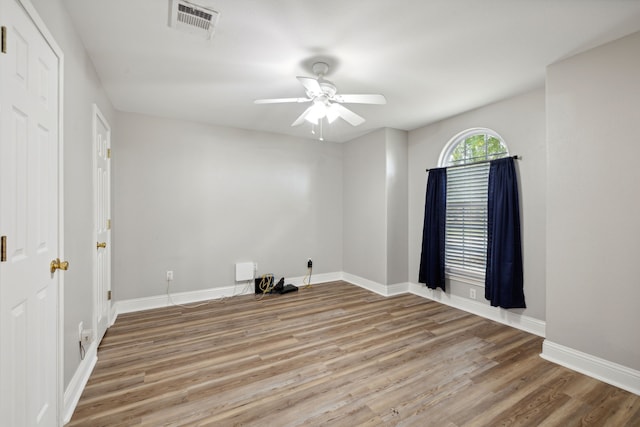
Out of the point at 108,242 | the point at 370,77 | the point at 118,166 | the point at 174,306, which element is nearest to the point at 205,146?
the point at 118,166

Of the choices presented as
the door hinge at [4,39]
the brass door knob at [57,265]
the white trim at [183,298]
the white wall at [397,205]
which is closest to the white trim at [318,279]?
the white trim at [183,298]

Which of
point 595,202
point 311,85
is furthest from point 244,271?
point 595,202

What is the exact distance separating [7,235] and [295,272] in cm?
386

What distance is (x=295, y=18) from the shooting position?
6.18 feet


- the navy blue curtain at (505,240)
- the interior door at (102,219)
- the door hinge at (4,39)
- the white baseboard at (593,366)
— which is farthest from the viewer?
the navy blue curtain at (505,240)

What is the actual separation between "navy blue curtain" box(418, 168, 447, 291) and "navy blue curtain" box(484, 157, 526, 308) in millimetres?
690

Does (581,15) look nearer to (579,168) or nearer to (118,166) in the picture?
(579,168)

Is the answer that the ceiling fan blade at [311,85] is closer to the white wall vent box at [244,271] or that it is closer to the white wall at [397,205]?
the white wall at [397,205]

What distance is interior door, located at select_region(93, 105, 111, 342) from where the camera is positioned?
253 cm

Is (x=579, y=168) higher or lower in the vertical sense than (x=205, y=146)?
lower

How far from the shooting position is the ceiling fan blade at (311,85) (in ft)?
6.98

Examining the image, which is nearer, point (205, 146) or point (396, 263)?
point (205, 146)

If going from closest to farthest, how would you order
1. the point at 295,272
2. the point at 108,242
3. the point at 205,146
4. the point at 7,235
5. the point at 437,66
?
the point at 7,235 < the point at 437,66 < the point at 108,242 < the point at 205,146 < the point at 295,272

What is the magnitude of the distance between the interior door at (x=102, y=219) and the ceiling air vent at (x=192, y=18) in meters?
1.18
